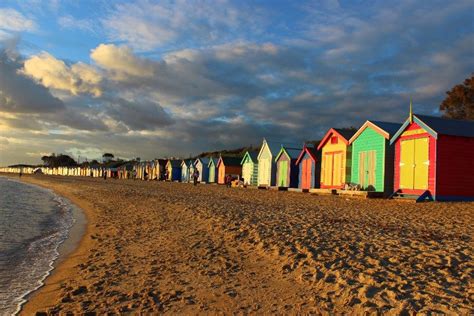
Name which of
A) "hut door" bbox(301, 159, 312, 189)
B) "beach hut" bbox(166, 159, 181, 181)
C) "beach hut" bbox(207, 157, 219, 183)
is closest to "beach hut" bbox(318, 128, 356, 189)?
"hut door" bbox(301, 159, 312, 189)

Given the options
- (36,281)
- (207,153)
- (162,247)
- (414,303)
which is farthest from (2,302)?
(207,153)

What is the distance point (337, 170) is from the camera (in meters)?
28.7

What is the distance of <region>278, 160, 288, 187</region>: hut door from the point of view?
3744 centimetres

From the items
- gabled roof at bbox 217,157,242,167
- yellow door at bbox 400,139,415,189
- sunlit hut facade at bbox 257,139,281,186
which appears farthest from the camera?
gabled roof at bbox 217,157,242,167

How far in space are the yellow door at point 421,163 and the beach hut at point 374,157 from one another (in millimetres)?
2461

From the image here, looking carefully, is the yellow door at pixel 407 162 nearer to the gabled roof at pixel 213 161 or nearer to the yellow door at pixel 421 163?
the yellow door at pixel 421 163

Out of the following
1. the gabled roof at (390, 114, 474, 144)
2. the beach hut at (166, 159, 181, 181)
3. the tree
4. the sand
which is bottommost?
the sand

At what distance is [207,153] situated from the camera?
137750 mm

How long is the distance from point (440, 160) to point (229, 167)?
36845mm

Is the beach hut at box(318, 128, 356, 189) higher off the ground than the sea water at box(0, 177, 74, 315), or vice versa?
the beach hut at box(318, 128, 356, 189)

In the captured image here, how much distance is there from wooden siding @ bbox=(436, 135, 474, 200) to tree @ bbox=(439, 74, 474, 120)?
29.5 metres

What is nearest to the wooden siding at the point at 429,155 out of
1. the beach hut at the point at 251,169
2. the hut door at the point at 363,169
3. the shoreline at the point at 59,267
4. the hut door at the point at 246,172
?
the hut door at the point at 363,169

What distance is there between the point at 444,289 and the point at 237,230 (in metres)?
6.47

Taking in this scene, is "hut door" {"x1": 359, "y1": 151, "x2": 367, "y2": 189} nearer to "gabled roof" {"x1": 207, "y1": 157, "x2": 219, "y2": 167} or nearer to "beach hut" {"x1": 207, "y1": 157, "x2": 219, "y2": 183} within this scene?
"beach hut" {"x1": 207, "y1": 157, "x2": 219, "y2": 183}
